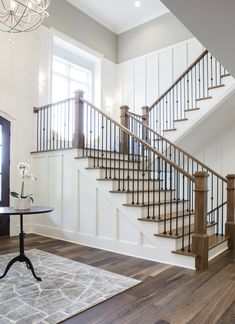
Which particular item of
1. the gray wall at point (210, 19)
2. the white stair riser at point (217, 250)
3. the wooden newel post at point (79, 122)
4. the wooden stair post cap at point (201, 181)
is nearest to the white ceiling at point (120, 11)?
the wooden newel post at point (79, 122)

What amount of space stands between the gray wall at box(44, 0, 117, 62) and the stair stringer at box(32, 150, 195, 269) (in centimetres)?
373

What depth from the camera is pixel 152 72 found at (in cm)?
754

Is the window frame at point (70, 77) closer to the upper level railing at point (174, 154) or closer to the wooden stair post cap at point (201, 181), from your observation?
the upper level railing at point (174, 154)

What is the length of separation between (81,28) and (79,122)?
3954mm

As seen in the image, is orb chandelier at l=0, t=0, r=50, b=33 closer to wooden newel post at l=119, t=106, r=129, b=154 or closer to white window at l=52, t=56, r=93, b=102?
wooden newel post at l=119, t=106, r=129, b=154

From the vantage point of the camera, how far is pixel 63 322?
207cm

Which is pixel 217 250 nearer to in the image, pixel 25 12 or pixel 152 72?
pixel 25 12

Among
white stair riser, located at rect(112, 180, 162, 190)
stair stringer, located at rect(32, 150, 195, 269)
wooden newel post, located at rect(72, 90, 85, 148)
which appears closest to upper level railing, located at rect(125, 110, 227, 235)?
white stair riser, located at rect(112, 180, 162, 190)

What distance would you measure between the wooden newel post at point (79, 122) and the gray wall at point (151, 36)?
3.89m

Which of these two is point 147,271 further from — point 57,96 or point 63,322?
point 57,96

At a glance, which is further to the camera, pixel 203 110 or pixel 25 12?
pixel 203 110

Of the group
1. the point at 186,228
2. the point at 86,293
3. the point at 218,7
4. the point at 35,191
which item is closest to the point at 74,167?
the point at 35,191

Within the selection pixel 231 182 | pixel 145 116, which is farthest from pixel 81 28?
pixel 231 182

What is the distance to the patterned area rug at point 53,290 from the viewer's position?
217cm
